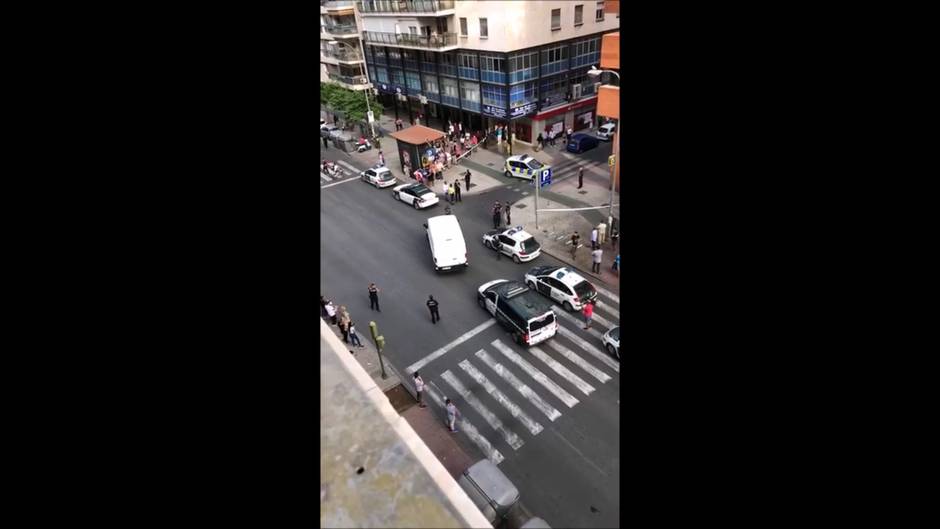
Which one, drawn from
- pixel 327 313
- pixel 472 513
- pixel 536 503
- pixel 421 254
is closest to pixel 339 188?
pixel 421 254

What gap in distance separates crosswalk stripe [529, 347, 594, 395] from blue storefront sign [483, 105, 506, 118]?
2136 centimetres

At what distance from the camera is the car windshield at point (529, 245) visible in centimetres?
1911

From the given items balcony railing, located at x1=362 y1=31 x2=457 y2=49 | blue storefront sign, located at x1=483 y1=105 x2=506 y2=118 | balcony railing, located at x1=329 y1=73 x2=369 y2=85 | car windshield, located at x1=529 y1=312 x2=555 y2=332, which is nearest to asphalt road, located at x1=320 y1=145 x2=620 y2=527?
car windshield, located at x1=529 y1=312 x2=555 y2=332

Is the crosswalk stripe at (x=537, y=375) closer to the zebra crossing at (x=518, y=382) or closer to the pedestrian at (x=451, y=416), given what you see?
the zebra crossing at (x=518, y=382)

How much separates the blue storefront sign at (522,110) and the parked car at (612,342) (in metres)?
20.9

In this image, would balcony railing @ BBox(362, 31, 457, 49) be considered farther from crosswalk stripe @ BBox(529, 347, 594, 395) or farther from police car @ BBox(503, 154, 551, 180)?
crosswalk stripe @ BBox(529, 347, 594, 395)

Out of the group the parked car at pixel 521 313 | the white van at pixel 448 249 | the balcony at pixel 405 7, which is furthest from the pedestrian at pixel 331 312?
the balcony at pixel 405 7

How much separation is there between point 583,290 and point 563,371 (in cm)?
332

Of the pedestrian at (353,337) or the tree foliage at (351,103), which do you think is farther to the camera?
the tree foliage at (351,103)

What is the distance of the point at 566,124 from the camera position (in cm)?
3497

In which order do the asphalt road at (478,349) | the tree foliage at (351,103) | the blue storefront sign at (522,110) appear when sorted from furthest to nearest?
1. the tree foliage at (351,103)
2. the blue storefront sign at (522,110)
3. the asphalt road at (478,349)
